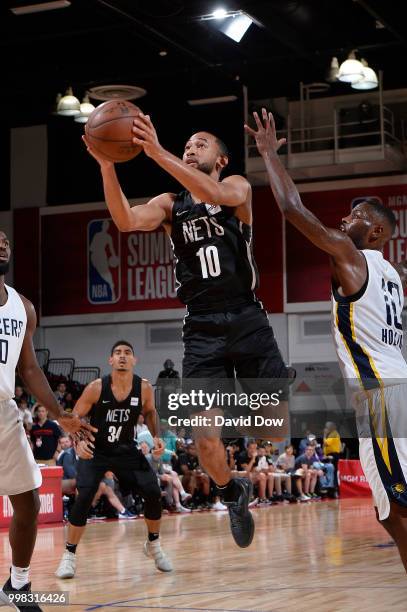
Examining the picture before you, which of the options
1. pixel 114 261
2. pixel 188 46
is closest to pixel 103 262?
pixel 114 261

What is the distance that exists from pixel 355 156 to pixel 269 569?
13.8 meters

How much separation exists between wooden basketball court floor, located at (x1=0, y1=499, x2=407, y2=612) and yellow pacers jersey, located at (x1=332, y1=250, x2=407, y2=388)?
215 cm

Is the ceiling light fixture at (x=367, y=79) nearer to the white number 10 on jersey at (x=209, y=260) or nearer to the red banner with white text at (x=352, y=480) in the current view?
the red banner with white text at (x=352, y=480)

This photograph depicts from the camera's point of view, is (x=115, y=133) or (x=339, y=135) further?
(x=339, y=135)

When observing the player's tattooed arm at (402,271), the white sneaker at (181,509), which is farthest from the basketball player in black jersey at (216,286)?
the white sneaker at (181,509)

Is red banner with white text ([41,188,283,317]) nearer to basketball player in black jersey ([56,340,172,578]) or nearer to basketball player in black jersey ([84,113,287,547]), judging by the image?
basketball player in black jersey ([56,340,172,578])

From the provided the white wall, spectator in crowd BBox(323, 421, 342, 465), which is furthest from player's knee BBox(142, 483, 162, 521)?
the white wall

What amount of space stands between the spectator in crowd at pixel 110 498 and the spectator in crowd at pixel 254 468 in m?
2.83

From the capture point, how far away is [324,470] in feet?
65.9

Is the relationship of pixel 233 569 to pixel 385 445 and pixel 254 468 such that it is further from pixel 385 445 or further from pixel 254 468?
pixel 254 468

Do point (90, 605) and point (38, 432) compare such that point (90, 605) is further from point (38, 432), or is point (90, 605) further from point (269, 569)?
point (38, 432)

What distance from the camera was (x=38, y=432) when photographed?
15.4 meters

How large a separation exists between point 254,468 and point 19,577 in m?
12.4

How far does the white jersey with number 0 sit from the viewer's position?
5969 millimetres
